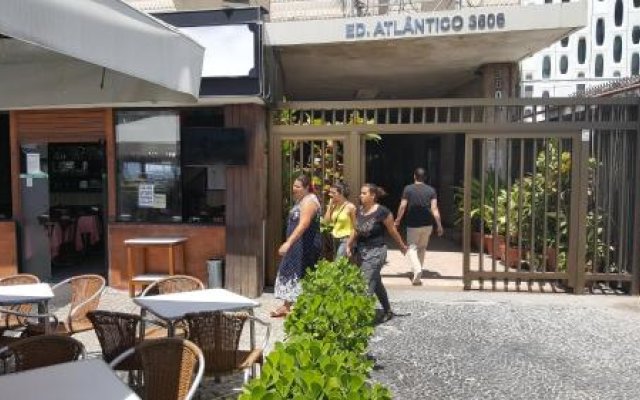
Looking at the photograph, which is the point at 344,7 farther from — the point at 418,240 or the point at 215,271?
the point at 215,271

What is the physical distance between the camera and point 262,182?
26.4ft

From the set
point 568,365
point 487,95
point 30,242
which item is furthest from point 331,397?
point 487,95

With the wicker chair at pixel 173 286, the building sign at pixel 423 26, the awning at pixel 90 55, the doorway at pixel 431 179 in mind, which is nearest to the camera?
the awning at pixel 90 55

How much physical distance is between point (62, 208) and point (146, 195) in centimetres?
273

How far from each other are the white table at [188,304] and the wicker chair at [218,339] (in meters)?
0.24

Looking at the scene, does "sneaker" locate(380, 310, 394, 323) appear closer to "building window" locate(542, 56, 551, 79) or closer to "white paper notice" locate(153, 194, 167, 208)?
"white paper notice" locate(153, 194, 167, 208)

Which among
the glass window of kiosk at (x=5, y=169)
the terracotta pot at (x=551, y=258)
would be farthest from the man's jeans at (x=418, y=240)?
the glass window of kiosk at (x=5, y=169)

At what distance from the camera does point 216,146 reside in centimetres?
762

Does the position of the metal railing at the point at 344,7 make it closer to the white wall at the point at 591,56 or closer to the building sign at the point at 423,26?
the building sign at the point at 423,26

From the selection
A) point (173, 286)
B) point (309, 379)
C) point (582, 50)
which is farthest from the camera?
point (582, 50)

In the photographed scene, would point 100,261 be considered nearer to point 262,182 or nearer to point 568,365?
point 262,182

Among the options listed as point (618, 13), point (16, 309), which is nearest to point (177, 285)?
point (16, 309)

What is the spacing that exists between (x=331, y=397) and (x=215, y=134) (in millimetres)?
5764

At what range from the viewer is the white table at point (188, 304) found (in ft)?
13.3
